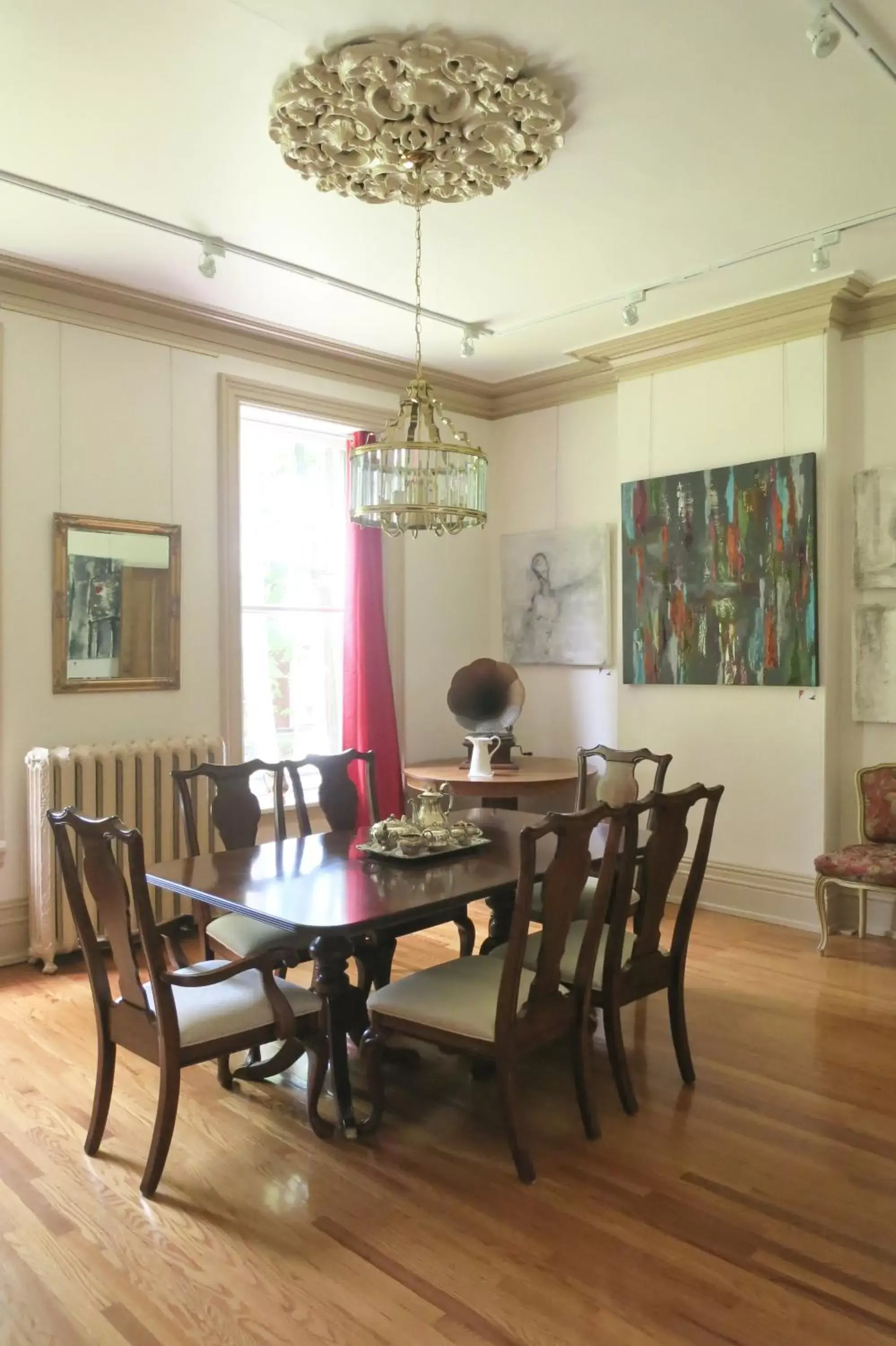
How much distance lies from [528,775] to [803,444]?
2050 mm

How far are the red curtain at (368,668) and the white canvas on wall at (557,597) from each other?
960 mm

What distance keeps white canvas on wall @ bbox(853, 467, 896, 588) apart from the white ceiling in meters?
0.92

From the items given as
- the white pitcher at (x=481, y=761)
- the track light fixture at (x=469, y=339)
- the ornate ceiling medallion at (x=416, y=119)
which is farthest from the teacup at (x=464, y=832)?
the track light fixture at (x=469, y=339)

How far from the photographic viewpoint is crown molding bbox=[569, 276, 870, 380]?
14.4 feet

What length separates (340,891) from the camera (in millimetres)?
2600

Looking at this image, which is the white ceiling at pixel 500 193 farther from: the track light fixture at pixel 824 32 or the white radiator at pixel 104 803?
the white radiator at pixel 104 803

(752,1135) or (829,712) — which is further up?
(829,712)

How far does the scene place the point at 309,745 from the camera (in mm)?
5410

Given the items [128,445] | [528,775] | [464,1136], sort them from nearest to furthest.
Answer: [464,1136] → [128,445] → [528,775]

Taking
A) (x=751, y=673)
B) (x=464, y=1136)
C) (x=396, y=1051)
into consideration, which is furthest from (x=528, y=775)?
(x=464, y=1136)

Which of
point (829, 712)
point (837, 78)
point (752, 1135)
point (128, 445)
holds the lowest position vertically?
point (752, 1135)

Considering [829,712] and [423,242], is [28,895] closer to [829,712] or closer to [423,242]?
[423,242]

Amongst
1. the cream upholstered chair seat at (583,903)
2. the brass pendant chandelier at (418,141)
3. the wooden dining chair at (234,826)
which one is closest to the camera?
the brass pendant chandelier at (418,141)

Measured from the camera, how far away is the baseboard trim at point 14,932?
4074 millimetres
